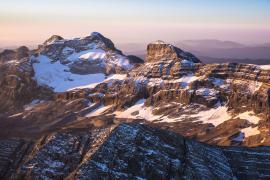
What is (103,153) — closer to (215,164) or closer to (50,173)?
(50,173)

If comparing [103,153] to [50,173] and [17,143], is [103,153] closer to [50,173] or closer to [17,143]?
[50,173]

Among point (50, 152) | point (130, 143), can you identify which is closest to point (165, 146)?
point (130, 143)

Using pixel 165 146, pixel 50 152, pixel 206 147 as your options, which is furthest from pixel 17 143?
pixel 206 147

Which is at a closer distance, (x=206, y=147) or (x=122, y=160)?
(x=122, y=160)

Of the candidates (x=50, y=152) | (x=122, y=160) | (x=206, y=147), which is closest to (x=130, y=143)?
(x=122, y=160)

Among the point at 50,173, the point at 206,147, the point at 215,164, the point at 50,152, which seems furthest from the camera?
the point at 206,147

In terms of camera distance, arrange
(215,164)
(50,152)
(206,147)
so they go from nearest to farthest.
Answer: (50,152) → (215,164) → (206,147)


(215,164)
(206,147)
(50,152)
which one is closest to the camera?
(50,152)

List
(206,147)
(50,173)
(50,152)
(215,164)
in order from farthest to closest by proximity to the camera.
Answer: (206,147) < (215,164) < (50,152) < (50,173)
